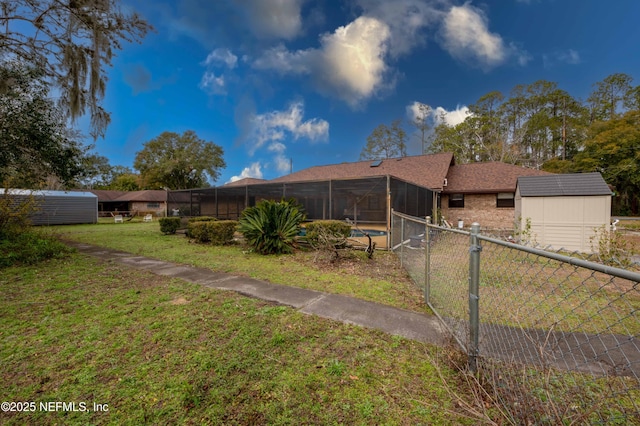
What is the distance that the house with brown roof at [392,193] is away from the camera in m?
10.3

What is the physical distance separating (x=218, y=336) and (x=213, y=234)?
7.38m

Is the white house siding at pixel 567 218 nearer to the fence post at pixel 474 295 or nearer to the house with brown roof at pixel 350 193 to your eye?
the house with brown roof at pixel 350 193

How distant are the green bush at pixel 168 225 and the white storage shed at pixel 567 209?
52.6 ft


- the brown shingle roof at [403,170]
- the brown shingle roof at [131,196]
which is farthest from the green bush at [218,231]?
the brown shingle roof at [131,196]

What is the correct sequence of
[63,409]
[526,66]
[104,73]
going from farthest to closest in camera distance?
1. [526,66]
2. [104,73]
3. [63,409]

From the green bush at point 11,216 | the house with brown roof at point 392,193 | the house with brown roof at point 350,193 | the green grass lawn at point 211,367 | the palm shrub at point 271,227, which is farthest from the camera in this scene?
the house with brown roof at point 392,193

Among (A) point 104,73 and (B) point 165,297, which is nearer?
(B) point 165,297

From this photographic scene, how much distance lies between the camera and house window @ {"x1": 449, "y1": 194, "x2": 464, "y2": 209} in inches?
639

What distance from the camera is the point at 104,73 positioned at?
793 centimetres

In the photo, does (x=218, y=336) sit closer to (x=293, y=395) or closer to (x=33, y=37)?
(x=293, y=395)

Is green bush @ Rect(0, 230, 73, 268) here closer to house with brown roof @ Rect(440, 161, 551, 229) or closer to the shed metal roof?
the shed metal roof

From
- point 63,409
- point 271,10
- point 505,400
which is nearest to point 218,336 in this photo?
point 63,409

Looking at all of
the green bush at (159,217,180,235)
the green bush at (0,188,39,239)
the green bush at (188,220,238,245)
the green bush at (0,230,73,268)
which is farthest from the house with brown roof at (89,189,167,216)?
the green bush at (0,230,73,268)

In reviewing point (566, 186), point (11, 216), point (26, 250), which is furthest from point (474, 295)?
point (11, 216)
